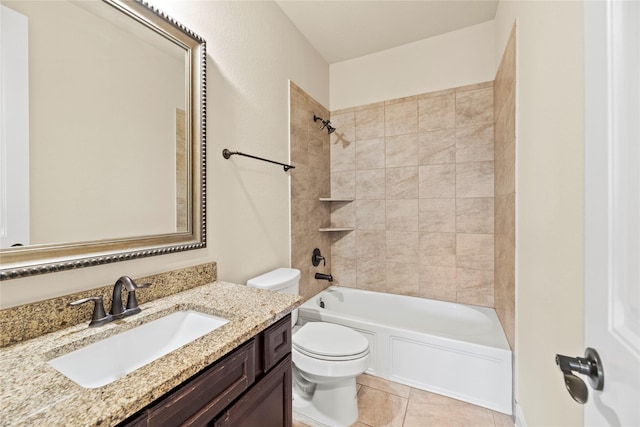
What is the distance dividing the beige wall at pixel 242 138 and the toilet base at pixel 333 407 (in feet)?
2.75

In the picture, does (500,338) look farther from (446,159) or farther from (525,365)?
(446,159)

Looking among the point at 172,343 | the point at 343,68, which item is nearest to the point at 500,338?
the point at 172,343

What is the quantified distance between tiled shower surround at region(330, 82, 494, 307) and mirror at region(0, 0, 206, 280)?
1.70 metres

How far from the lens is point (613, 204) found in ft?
1.43

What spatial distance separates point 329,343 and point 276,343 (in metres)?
0.68

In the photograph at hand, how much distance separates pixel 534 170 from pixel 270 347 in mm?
1341

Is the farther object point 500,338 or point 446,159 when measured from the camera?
point 446,159

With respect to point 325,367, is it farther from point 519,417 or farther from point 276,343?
point 519,417

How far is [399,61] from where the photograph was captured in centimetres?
254

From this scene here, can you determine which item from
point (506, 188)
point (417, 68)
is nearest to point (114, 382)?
point (506, 188)

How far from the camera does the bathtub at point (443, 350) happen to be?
1.66 m

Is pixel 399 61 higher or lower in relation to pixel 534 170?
higher

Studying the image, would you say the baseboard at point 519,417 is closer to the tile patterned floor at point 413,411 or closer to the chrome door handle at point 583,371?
the tile patterned floor at point 413,411

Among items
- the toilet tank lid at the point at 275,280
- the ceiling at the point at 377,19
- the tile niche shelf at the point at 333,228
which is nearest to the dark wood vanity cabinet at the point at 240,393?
the toilet tank lid at the point at 275,280
